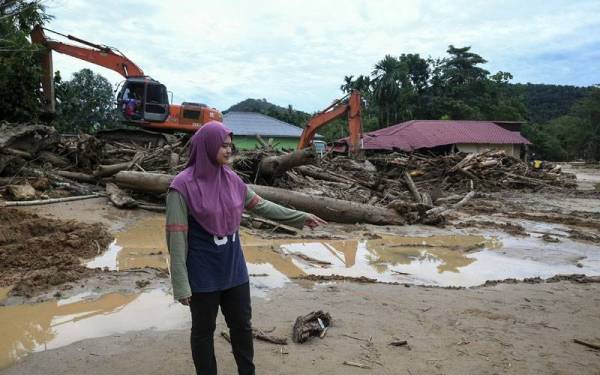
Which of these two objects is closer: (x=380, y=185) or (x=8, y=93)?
(x=380, y=185)

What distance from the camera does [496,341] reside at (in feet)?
13.5

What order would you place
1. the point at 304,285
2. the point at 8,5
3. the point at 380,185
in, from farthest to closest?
the point at 380,185, the point at 8,5, the point at 304,285

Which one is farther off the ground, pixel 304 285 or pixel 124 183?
pixel 124 183

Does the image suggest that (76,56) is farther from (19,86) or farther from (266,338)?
(266,338)

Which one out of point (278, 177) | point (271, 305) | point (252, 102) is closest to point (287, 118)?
point (252, 102)

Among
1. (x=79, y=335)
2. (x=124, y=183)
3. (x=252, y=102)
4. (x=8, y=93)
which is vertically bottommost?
(x=79, y=335)

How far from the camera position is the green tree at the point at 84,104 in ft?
90.6

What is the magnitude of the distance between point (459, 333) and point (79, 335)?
3209 mm

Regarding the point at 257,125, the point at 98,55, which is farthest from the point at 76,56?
the point at 257,125

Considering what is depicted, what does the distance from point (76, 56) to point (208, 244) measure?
48.7 ft

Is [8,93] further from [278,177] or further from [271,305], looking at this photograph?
[271,305]

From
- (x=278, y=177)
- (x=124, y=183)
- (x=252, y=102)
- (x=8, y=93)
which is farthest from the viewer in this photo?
(x=252, y=102)

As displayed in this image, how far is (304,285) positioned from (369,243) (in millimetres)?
3300

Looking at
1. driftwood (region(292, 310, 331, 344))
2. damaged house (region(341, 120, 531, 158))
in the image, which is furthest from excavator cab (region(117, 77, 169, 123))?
damaged house (region(341, 120, 531, 158))
